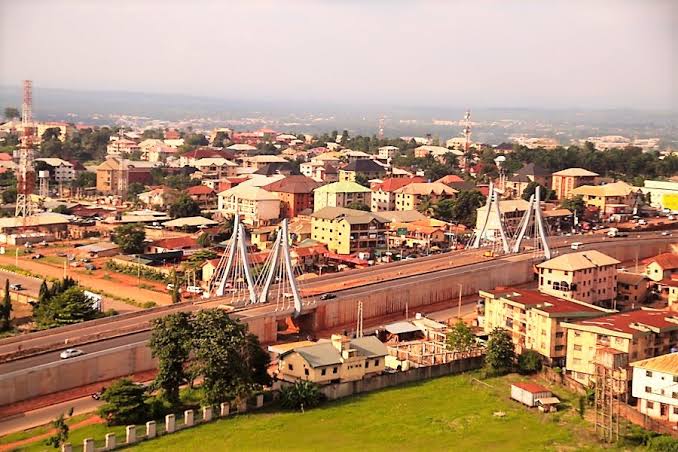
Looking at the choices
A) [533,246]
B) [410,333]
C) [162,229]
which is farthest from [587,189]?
[410,333]

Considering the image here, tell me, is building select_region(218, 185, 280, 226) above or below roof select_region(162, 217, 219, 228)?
above

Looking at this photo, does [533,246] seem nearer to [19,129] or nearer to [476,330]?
[476,330]

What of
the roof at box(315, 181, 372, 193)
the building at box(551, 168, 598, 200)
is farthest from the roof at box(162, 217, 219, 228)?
the building at box(551, 168, 598, 200)

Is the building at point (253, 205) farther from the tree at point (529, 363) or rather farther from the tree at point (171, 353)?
the tree at point (171, 353)

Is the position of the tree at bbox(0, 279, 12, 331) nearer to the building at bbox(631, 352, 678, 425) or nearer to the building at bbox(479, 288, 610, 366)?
the building at bbox(479, 288, 610, 366)

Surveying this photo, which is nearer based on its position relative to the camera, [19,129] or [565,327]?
[565,327]

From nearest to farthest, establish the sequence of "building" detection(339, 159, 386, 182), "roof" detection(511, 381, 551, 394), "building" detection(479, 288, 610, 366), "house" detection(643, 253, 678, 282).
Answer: "roof" detection(511, 381, 551, 394) → "building" detection(479, 288, 610, 366) → "house" detection(643, 253, 678, 282) → "building" detection(339, 159, 386, 182)

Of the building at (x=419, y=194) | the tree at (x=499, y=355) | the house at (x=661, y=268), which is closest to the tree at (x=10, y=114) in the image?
the building at (x=419, y=194)
